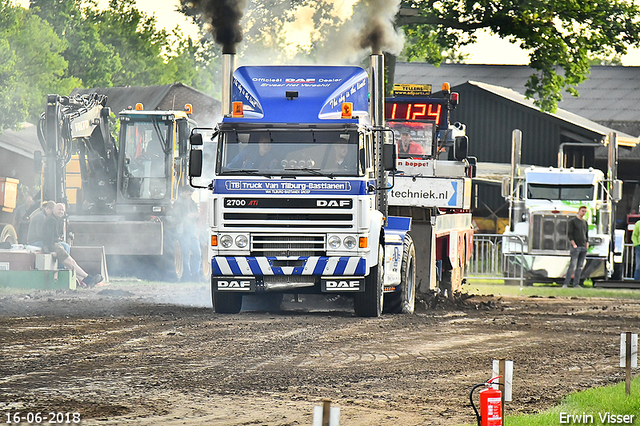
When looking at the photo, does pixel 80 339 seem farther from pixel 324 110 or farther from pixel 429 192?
pixel 429 192

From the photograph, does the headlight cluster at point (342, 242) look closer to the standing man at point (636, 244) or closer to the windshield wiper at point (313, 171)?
the windshield wiper at point (313, 171)

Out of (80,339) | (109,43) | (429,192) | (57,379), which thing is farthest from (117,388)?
(109,43)

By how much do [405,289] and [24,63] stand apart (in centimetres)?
4003

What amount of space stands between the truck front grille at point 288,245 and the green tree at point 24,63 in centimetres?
3192

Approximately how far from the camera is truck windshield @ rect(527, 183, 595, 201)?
90.9ft

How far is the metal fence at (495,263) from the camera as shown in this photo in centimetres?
2703

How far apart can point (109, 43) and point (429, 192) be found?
7026 centimetres

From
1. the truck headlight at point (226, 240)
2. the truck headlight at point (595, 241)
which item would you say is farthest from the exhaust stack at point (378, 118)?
the truck headlight at point (595, 241)

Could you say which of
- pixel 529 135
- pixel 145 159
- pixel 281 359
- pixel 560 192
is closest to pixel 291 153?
pixel 281 359

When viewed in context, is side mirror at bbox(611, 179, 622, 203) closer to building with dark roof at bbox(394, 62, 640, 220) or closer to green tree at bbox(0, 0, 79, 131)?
building with dark roof at bbox(394, 62, 640, 220)

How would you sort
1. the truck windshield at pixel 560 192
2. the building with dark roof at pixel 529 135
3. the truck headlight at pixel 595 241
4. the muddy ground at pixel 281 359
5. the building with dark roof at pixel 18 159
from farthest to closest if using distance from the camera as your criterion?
the building with dark roof at pixel 18 159, the building with dark roof at pixel 529 135, the truck windshield at pixel 560 192, the truck headlight at pixel 595 241, the muddy ground at pixel 281 359

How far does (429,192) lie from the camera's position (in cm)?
2080

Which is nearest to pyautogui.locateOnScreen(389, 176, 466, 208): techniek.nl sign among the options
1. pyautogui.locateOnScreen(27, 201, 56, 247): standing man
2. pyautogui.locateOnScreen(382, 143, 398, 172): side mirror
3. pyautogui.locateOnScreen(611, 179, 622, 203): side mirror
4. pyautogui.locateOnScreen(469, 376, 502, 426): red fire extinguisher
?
pyautogui.locateOnScreen(382, 143, 398, 172): side mirror

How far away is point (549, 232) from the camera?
27172mm
